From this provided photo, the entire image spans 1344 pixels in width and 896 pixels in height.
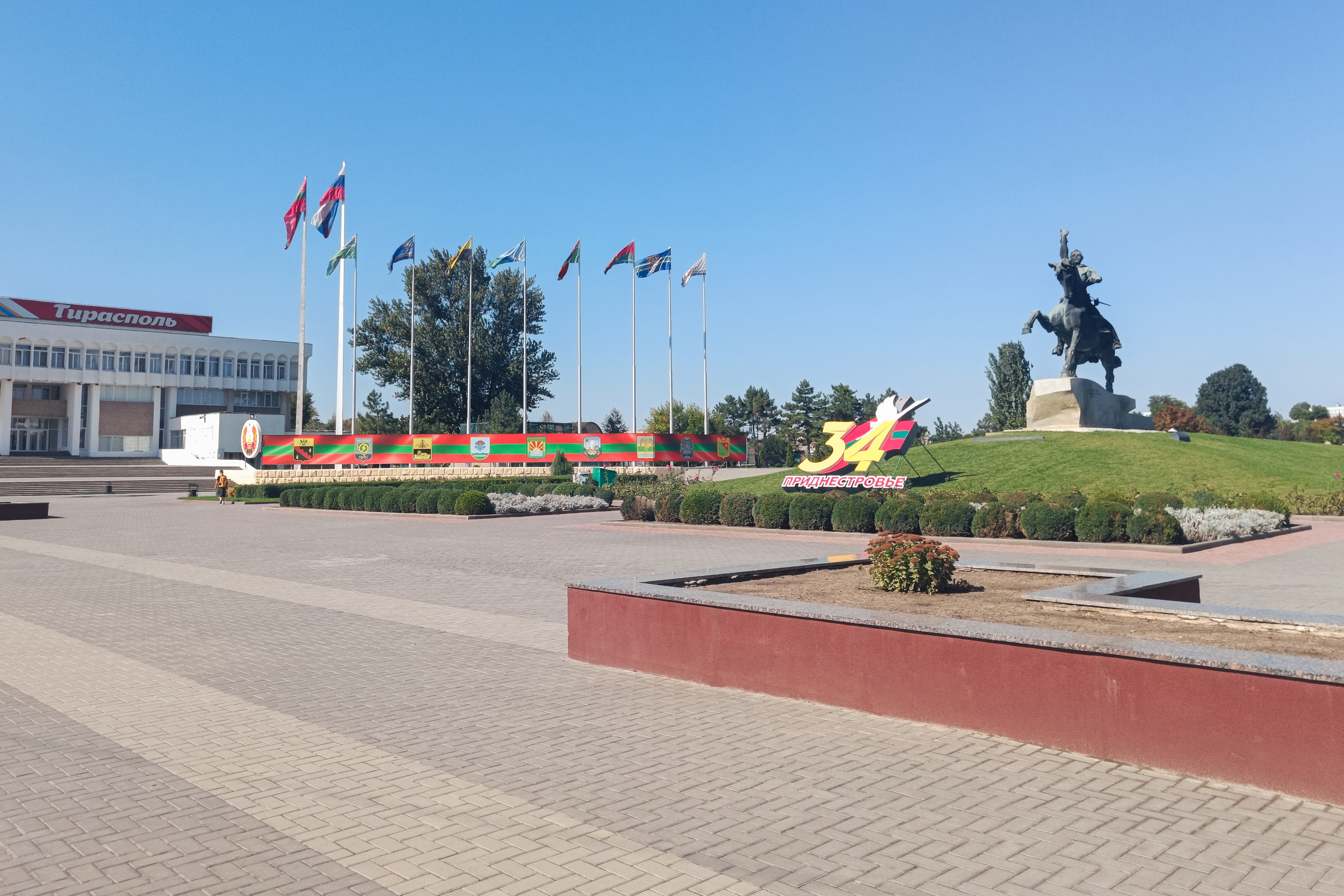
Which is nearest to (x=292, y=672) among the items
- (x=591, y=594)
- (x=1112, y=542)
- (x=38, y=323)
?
(x=591, y=594)

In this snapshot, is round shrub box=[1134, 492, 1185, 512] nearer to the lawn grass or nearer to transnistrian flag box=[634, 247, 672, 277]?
the lawn grass

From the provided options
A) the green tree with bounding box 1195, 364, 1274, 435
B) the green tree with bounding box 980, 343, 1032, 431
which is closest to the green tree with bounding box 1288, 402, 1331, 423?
the green tree with bounding box 1195, 364, 1274, 435

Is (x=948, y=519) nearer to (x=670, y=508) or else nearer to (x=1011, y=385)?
(x=670, y=508)

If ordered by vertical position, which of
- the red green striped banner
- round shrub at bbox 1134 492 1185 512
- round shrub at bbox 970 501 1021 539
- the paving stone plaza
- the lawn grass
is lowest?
the paving stone plaza

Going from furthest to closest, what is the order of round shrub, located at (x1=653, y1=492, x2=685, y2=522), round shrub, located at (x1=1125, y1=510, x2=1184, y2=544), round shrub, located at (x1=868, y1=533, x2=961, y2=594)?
1. round shrub, located at (x1=653, y1=492, x2=685, y2=522)
2. round shrub, located at (x1=1125, y1=510, x2=1184, y2=544)
3. round shrub, located at (x1=868, y1=533, x2=961, y2=594)

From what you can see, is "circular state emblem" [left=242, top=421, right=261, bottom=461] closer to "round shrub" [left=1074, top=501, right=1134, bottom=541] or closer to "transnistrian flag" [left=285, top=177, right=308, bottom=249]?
"transnistrian flag" [left=285, top=177, right=308, bottom=249]

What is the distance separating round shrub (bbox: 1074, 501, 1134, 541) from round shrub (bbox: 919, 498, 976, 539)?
2356mm

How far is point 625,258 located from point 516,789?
50.3 m

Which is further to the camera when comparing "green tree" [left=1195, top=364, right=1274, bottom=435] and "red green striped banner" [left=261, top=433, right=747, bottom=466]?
"green tree" [left=1195, top=364, right=1274, bottom=435]

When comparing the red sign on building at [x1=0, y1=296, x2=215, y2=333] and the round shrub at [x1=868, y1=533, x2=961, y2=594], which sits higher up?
the red sign on building at [x1=0, y1=296, x2=215, y2=333]

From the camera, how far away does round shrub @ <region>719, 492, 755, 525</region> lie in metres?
24.7

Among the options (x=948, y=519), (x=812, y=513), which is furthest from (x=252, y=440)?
(x=948, y=519)

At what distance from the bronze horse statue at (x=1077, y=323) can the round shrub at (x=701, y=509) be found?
2434 cm

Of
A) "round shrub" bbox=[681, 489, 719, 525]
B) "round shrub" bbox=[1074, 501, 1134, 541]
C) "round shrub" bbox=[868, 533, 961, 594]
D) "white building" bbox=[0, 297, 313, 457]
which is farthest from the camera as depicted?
"white building" bbox=[0, 297, 313, 457]
